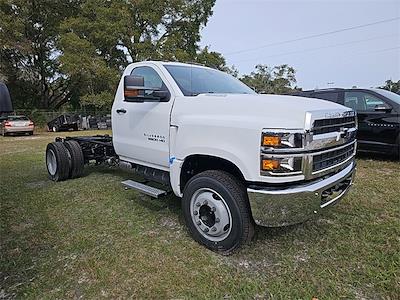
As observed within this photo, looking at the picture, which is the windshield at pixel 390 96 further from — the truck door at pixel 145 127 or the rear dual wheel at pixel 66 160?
the rear dual wheel at pixel 66 160

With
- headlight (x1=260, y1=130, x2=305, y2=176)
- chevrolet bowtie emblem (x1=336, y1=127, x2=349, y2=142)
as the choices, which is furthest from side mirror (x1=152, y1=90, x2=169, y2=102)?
chevrolet bowtie emblem (x1=336, y1=127, x2=349, y2=142)

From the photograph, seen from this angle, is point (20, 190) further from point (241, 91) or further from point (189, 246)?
point (241, 91)

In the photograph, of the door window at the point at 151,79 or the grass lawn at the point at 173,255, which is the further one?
the door window at the point at 151,79

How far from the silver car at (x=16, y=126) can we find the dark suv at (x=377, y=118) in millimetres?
19011

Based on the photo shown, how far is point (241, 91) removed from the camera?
4.10 metres

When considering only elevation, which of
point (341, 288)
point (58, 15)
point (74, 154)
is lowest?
point (341, 288)

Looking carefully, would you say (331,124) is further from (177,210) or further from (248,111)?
(177,210)

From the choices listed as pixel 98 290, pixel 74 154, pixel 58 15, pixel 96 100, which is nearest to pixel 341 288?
pixel 98 290

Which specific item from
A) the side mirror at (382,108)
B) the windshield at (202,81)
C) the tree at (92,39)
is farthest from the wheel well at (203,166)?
the tree at (92,39)

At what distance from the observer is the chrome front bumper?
2664 millimetres

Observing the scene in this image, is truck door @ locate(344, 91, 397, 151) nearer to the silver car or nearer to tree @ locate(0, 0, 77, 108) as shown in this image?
the silver car

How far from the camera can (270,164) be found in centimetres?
263

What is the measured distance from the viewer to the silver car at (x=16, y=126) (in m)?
19.4

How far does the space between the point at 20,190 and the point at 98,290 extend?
371 centimetres
